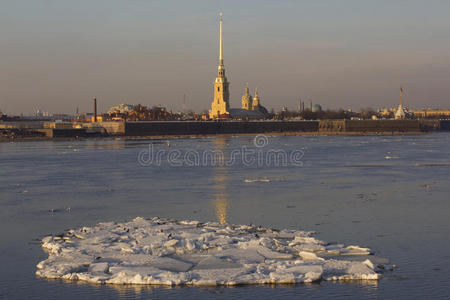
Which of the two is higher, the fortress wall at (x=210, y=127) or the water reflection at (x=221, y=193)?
the fortress wall at (x=210, y=127)

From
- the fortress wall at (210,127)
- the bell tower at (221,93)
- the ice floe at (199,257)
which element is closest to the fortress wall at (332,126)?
the fortress wall at (210,127)

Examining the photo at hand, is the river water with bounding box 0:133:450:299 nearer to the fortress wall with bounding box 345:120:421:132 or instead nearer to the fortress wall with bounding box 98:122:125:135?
the fortress wall with bounding box 98:122:125:135

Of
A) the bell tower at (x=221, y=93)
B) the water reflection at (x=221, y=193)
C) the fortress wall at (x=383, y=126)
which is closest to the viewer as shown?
the water reflection at (x=221, y=193)

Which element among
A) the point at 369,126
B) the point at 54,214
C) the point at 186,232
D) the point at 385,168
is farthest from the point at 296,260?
the point at 369,126

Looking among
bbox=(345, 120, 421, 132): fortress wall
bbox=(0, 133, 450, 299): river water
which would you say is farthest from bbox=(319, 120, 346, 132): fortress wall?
bbox=(0, 133, 450, 299): river water

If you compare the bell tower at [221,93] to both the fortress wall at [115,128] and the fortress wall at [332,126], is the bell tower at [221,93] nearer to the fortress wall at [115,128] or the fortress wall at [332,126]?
the fortress wall at [332,126]

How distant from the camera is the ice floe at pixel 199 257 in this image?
14.9 meters

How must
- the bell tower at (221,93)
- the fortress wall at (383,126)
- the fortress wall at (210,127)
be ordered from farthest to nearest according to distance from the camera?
1. the bell tower at (221,93)
2. the fortress wall at (383,126)
3. the fortress wall at (210,127)

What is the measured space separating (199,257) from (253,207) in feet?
28.5

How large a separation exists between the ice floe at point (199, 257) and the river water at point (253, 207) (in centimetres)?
45

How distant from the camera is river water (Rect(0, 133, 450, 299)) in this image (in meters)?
14.2

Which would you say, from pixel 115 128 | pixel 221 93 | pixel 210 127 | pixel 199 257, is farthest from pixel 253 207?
pixel 221 93

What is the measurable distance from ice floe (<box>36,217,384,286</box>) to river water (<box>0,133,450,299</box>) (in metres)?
0.45

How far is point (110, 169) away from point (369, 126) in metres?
114
